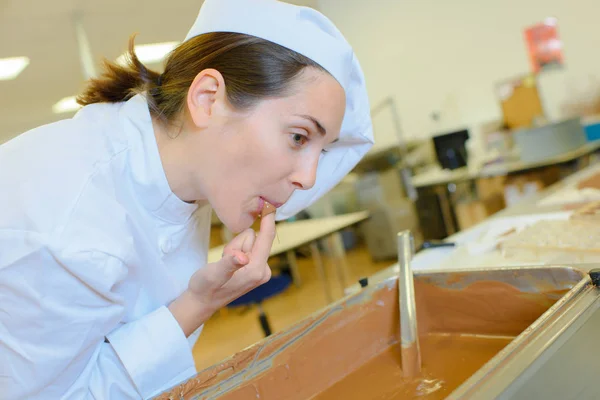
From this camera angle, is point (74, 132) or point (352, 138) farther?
point (352, 138)

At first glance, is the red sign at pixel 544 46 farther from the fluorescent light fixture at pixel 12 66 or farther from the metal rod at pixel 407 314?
the metal rod at pixel 407 314

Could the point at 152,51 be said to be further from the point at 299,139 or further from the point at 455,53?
the point at 299,139

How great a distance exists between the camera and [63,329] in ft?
2.48

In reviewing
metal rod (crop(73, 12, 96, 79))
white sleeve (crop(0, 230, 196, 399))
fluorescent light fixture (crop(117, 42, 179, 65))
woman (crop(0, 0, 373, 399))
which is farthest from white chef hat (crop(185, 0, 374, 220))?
fluorescent light fixture (crop(117, 42, 179, 65))

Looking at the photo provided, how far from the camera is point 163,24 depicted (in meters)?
4.59

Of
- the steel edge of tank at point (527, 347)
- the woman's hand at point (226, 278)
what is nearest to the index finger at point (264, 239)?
the woman's hand at point (226, 278)

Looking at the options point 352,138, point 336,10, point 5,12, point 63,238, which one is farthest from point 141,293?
point 336,10

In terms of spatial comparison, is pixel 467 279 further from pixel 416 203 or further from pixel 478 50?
pixel 478 50

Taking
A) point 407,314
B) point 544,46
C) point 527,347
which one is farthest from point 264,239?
point 544,46

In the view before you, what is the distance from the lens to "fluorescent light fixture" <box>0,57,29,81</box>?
4.47m

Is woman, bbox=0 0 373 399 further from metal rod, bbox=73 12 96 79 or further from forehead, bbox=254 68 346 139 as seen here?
metal rod, bbox=73 12 96 79

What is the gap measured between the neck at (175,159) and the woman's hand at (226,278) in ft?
0.49

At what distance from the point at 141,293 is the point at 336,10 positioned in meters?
6.09

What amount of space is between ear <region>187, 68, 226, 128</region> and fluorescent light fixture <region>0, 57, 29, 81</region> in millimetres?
4264
